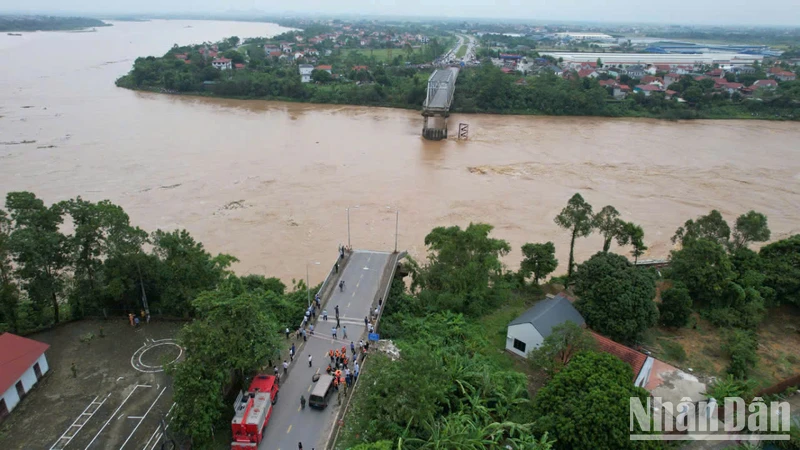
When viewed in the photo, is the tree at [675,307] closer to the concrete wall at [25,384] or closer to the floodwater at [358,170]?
the floodwater at [358,170]

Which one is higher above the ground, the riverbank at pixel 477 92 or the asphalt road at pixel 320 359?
the riverbank at pixel 477 92

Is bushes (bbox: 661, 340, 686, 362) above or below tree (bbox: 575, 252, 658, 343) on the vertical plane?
below

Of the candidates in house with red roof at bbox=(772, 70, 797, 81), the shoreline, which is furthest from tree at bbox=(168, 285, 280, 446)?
house with red roof at bbox=(772, 70, 797, 81)

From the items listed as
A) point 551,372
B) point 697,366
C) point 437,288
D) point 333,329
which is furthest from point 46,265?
point 697,366

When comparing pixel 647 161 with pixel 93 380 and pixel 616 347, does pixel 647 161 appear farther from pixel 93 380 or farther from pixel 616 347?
pixel 93 380

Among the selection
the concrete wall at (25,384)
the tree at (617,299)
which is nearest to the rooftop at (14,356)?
the concrete wall at (25,384)

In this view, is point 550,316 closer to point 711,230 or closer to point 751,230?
point 711,230

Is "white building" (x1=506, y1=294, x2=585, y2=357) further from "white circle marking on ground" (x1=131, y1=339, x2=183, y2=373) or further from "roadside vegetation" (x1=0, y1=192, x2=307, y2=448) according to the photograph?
"white circle marking on ground" (x1=131, y1=339, x2=183, y2=373)
